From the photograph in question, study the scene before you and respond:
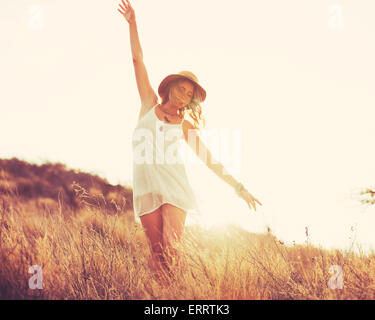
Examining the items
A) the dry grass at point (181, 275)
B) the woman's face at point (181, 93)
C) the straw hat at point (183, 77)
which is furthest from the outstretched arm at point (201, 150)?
the dry grass at point (181, 275)

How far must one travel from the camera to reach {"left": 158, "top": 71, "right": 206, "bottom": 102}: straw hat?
3.52 metres

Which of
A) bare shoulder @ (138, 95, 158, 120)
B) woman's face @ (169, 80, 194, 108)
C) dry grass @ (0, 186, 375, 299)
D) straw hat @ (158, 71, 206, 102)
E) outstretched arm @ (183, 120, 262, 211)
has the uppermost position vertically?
straw hat @ (158, 71, 206, 102)

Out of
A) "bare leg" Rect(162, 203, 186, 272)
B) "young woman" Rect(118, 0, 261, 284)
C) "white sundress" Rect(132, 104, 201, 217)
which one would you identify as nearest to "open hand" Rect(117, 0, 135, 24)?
"young woman" Rect(118, 0, 261, 284)

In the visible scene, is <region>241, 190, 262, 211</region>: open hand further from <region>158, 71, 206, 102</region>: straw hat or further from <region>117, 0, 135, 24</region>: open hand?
<region>117, 0, 135, 24</region>: open hand

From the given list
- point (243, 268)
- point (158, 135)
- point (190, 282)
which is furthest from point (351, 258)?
point (158, 135)

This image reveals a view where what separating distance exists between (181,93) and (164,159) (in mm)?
663

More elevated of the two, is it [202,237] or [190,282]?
[202,237]

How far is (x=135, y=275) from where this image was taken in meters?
2.94

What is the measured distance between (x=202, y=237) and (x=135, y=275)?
60.5 inches

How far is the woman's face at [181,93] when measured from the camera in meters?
3.52

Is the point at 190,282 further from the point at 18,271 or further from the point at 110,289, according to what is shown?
the point at 18,271

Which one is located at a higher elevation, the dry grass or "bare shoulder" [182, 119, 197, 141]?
"bare shoulder" [182, 119, 197, 141]

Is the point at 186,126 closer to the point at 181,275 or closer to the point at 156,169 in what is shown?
the point at 156,169

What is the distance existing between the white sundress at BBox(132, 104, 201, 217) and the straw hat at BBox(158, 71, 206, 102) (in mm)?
338
